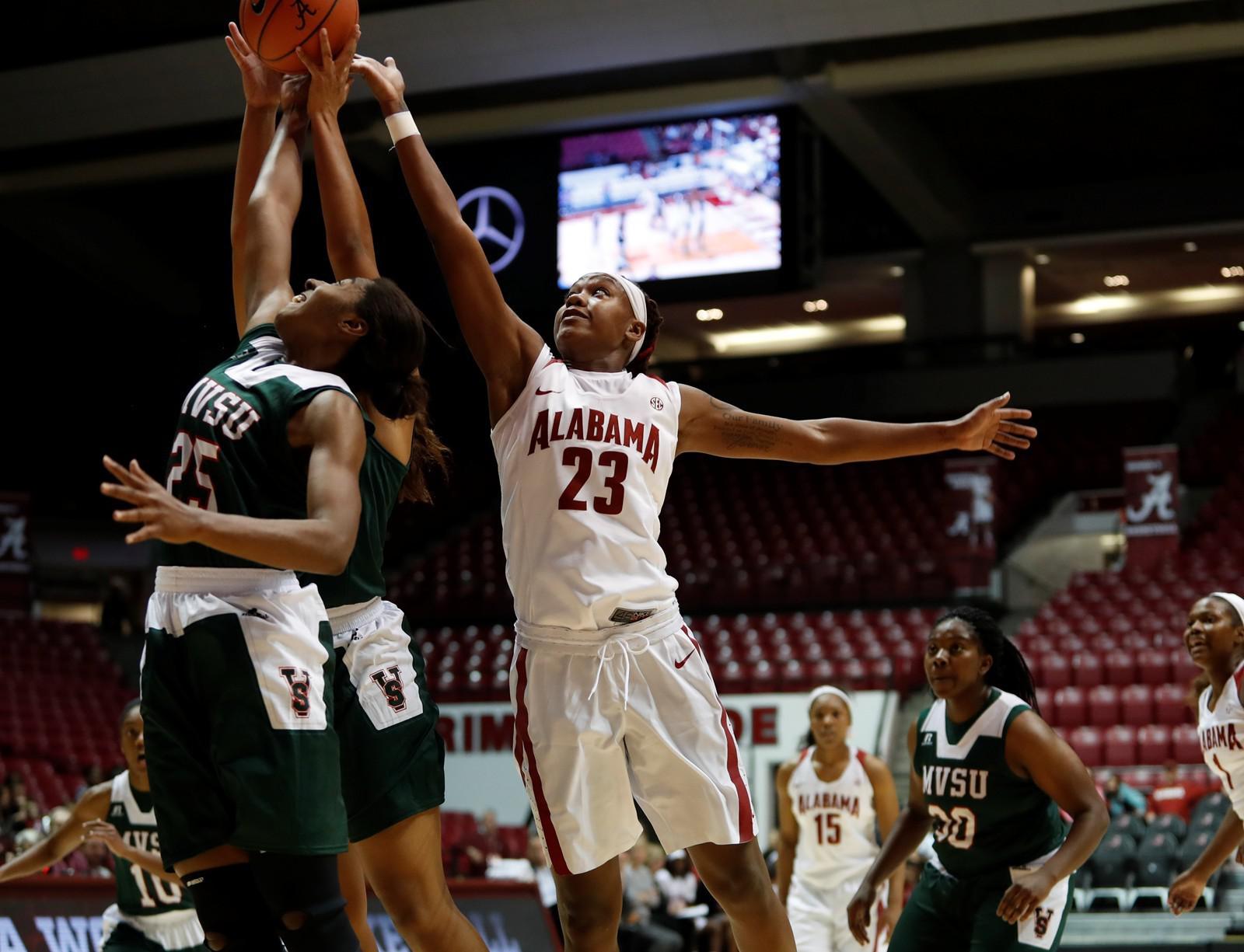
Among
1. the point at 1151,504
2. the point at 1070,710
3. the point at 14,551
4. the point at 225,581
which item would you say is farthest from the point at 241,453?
the point at 14,551

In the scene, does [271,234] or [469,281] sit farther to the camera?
[469,281]

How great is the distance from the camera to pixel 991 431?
4.41 m

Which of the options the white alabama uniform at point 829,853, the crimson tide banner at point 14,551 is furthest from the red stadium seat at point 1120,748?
the crimson tide banner at point 14,551

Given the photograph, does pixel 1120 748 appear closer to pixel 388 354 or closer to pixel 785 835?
pixel 785 835

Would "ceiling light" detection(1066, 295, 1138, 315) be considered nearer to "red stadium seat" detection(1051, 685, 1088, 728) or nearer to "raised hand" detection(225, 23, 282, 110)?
"red stadium seat" detection(1051, 685, 1088, 728)

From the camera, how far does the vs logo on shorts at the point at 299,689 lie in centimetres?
305

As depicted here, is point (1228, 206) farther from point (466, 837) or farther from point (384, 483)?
point (384, 483)

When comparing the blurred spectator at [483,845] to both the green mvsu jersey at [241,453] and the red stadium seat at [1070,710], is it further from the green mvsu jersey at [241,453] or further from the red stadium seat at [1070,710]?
the green mvsu jersey at [241,453]

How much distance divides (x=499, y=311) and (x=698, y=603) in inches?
548

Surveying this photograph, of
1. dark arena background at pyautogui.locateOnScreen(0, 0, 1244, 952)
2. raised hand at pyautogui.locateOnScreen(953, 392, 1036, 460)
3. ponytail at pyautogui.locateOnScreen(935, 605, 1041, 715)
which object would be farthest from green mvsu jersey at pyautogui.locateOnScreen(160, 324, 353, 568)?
dark arena background at pyautogui.locateOnScreen(0, 0, 1244, 952)

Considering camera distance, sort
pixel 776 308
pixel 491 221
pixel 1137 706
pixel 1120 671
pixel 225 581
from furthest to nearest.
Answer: pixel 776 308 → pixel 491 221 → pixel 1120 671 → pixel 1137 706 → pixel 225 581

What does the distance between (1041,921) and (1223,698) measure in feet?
5.08

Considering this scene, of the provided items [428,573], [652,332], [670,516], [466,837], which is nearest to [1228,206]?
[670,516]

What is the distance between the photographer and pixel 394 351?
136 inches
